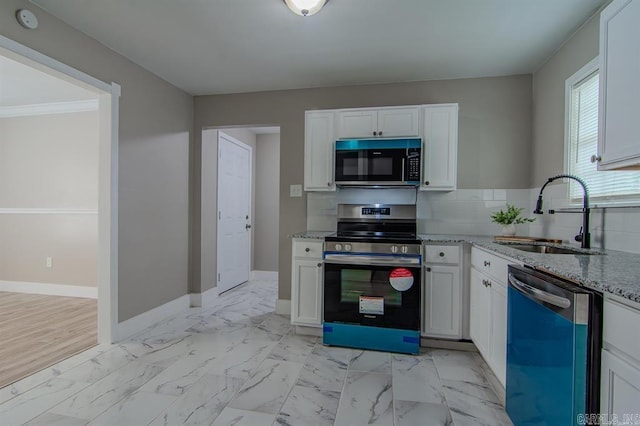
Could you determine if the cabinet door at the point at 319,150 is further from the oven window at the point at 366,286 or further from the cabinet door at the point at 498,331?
the cabinet door at the point at 498,331

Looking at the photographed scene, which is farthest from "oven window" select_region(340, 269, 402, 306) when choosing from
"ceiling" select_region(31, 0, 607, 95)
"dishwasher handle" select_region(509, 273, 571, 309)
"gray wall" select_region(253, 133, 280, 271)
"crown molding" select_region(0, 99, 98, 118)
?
"crown molding" select_region(0, 99, 98, 118)

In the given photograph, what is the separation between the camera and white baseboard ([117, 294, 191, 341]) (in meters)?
2.71

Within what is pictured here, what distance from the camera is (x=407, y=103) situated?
3.12m

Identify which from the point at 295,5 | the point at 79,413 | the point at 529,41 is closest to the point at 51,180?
the point at 79,413

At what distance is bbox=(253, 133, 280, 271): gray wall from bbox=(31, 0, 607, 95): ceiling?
6.43ft

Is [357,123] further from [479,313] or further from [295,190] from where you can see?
[479,313]

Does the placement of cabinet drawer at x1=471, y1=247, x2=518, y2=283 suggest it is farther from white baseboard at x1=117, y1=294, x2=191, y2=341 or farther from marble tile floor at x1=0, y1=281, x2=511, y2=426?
white baseboard at x1=117, y1=294, x2=191, y2=341

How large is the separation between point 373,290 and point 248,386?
3.75ft

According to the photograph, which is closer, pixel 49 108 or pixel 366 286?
pixel 366 286

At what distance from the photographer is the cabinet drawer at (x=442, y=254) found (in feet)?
8.21

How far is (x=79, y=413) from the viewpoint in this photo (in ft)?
5.62

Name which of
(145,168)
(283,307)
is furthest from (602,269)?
(145,168)

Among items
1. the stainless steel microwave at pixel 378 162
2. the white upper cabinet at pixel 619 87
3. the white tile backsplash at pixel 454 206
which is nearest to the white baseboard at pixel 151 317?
the white tile backsplash at pixel 454 206

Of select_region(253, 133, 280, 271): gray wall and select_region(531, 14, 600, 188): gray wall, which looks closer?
select_region(531, 14, 600, 188): gray wall
